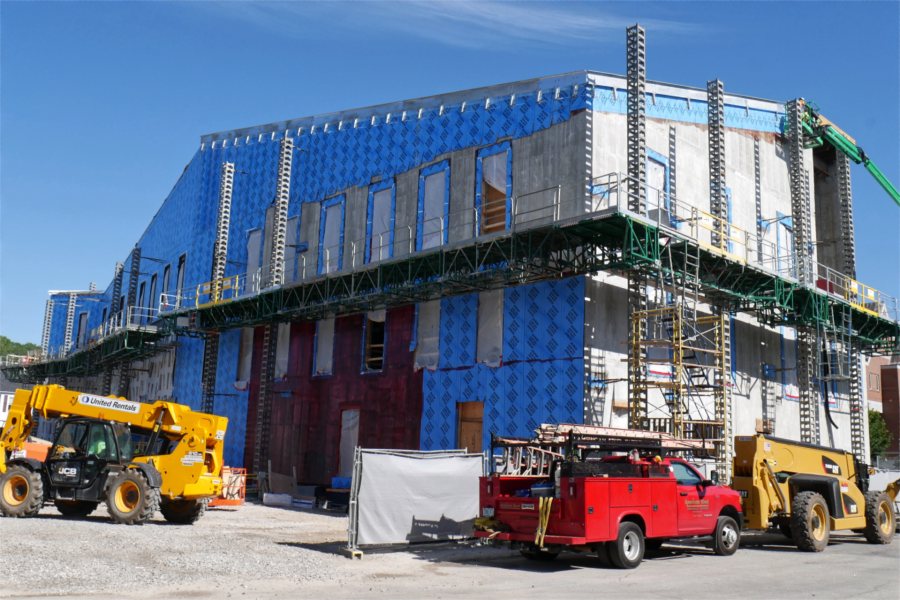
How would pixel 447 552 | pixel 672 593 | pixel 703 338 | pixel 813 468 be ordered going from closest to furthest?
pixel 672 593 → pixel 447 552 → pixel 813 468 → pixel 703 338

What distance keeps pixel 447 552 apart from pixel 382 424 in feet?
41.9

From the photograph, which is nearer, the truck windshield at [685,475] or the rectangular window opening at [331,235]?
the truck windshield at [685,475]

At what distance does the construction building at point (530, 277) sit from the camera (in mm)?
22375

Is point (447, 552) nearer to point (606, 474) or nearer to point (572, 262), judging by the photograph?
point (606, 474)

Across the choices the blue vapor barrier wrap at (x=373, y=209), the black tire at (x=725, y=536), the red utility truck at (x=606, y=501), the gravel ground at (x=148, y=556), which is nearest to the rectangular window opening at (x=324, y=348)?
the blue vapor barrier wrap at (x=373, y=209)

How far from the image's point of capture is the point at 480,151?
87.0 feet

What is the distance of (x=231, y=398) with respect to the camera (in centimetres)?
3575

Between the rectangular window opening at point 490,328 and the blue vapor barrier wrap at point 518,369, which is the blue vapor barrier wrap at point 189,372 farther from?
the rectangular window opening at point 490,328

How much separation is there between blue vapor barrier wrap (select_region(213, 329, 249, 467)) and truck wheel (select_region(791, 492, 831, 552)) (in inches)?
918

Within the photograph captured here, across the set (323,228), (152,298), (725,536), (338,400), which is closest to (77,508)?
(338,400)

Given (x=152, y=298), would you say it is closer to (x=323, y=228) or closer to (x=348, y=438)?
(x=323, y=228)

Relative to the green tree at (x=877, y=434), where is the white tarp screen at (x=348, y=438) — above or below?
below

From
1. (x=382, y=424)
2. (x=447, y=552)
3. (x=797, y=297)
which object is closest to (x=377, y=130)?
(x=382, y=424)

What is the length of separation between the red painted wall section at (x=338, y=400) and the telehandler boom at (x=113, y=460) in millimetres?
8989
